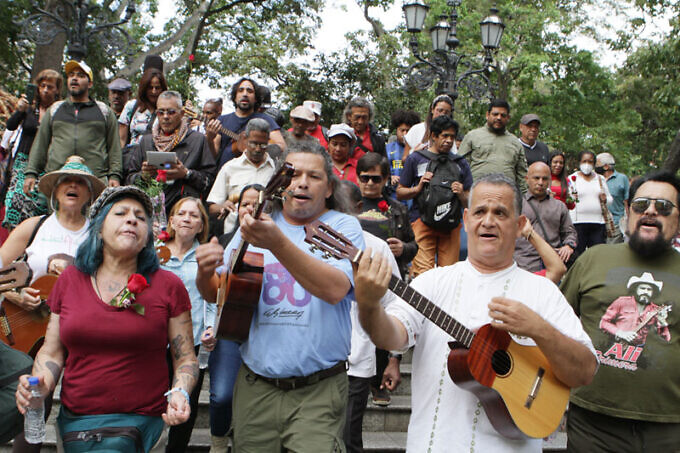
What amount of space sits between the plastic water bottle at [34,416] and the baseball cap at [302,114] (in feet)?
16.0

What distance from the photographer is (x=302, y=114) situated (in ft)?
24.3

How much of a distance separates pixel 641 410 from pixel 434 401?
1478mm

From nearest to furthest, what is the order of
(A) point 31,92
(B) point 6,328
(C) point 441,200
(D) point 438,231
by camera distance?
(B) point 6,328 → (C) point 441,200 → (D) point 438,231 → (A) point 31,92

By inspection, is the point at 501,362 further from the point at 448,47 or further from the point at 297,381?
the point at 448,47

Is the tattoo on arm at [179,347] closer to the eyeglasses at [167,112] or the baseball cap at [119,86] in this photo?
the eyeglasses at [167,112]

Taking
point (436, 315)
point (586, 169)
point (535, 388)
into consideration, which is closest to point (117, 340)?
point (436, 315)

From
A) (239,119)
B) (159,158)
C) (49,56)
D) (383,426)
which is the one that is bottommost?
(383,426)

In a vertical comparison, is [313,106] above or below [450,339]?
above

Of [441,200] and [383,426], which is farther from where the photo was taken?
[441,200]

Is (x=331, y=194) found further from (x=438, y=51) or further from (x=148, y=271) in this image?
(x=438, y=51)

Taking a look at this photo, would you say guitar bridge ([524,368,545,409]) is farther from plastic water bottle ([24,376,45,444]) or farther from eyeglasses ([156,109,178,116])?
eyeglasses ([156,109,178,116])

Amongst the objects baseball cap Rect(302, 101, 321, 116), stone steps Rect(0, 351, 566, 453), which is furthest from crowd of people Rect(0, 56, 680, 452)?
baseball cap Rect(302, 101, 321, 116)

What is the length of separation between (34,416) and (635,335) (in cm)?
326

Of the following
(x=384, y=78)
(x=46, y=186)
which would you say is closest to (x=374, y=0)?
(x=384, y=78)
